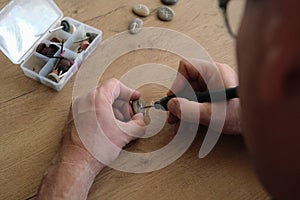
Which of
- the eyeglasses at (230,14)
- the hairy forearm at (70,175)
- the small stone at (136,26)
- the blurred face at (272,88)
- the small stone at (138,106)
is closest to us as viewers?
the blurred face at (272,88)

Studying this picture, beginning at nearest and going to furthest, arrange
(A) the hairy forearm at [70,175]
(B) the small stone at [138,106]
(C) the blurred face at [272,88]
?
(C) the blurred face at [272,88]
(A) the hairy forearm at [70,175]
(B) the small stone at [138,106]

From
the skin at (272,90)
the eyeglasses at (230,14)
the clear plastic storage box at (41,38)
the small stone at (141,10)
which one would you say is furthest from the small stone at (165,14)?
the skin at (272,90)

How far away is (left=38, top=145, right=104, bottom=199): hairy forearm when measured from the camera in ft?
2.15

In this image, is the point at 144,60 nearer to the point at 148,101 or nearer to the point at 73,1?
the point at 148,101

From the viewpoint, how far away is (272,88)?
10.4 inches

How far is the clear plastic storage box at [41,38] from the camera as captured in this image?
81 centimetres

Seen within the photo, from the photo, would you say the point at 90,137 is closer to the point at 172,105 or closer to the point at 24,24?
the point at 172,105

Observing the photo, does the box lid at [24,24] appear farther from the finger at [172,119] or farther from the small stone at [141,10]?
the finger at [172,119]

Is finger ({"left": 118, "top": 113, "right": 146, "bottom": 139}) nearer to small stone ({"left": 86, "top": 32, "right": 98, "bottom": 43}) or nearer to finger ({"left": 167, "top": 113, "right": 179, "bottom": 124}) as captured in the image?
finger ({"left": 167, "top": 113, "right": 179, "bottom": 124})

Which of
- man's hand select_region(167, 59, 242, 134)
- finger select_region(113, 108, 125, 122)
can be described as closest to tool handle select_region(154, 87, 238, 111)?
man's hand select_region(167, 59, 242, 134)

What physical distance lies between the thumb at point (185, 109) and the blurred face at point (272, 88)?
365 mm

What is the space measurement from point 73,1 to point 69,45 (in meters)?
0.13

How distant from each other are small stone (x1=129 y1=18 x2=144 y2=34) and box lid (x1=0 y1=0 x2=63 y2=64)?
0.15 metres

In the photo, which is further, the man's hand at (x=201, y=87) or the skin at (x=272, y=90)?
the man's hand at (x=201, y=87)
